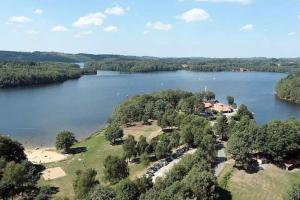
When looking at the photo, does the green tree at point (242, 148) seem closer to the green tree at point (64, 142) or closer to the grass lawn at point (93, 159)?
the grass lawn at point (93, 159)

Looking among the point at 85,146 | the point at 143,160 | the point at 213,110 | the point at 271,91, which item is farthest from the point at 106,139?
the point at 271,91

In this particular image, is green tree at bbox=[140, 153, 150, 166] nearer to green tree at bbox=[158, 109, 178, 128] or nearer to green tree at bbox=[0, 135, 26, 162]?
green tree at bbox=[0, 135, 26, 162]

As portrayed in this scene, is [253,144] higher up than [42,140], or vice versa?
[253,144]

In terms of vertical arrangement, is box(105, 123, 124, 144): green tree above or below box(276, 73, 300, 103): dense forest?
below

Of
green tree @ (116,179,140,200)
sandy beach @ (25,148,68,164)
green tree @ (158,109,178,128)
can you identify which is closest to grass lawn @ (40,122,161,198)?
green tree @ (158,109,178,128)

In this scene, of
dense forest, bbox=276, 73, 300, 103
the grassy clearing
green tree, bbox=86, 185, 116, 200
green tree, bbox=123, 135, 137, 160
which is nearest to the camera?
green tree, bbox=86, 185, 116, 200

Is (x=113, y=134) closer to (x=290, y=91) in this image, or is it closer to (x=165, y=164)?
(x=165, y=164)

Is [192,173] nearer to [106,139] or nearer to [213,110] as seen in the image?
[106,139]
